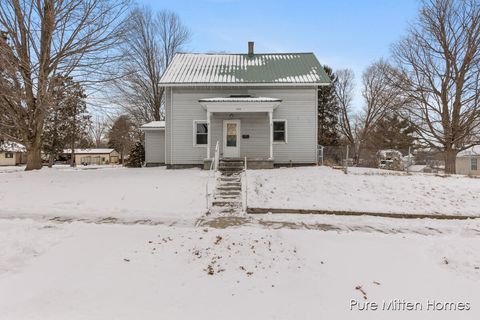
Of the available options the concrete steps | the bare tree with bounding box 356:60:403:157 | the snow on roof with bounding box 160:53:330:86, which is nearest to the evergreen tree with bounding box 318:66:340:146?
the bare tree with bounding box 356:60:403:157

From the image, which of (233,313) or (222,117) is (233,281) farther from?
(222,117)

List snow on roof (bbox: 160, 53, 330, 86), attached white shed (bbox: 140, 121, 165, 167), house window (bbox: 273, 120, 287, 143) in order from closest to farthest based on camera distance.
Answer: snow on roof (bbox: 160, 53, 330, 86) → house window (bbox: 273, 120, 287, 143) → attached white shed (bbox: 140, 121, 165, 167)

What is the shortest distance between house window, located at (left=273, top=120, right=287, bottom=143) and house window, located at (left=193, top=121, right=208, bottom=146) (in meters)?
3.59

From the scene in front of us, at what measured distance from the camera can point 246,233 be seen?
6.37 m

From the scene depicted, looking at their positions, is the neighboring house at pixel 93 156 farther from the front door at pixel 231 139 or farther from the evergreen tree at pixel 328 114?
the front door at pixel 231 139

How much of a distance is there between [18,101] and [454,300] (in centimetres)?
1745

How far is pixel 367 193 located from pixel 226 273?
6986 mm

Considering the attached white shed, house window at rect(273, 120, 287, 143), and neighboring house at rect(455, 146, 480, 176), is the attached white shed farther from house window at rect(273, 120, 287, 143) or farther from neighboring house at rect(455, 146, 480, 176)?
neighboring house at rect(455, 146, 480, 176)

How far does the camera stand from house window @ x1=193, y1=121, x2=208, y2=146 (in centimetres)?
1595

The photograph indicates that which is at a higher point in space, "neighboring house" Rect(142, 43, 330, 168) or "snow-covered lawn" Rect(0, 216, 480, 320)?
"neighboring house" Rect(142, 43, 330, 168)

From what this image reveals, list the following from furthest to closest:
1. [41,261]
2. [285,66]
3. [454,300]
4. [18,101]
→ [285,66] < [18,101] < [41,261] < [454,300]

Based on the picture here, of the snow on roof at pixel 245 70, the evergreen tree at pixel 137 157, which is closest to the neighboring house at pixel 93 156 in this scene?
the evergreen tree at pixel 137 157

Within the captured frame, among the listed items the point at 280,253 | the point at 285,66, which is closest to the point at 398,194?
the point at 280,253

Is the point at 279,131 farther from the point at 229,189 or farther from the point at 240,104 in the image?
the point at 229,189
